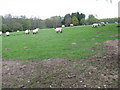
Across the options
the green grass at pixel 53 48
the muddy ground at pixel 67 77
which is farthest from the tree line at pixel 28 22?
the muddy ground at pixel 67 77

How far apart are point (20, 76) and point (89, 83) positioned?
4700 millimetres

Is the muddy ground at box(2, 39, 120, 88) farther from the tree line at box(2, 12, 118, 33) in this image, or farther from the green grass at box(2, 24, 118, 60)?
the tree line at box(2, 12, 118, 33)

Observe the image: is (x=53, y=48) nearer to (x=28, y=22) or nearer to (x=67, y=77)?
(x=67, y=77)

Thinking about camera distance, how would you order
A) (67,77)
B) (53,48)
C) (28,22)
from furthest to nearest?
(28,22)
(53,48)
(67,77)

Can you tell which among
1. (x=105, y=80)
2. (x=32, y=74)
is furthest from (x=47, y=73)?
(x=105, y=80)

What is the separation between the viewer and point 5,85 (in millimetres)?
7551

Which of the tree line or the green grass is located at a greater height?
the tree line

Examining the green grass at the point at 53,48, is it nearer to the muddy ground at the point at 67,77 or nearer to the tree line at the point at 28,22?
the muddy ground at the point at 67,77

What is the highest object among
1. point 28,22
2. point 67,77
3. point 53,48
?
point 28,22

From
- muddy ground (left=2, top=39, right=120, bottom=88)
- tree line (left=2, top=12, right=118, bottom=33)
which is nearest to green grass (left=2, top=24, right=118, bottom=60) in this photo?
muddy ground (left=2, top=39, right=120, bottom=88)

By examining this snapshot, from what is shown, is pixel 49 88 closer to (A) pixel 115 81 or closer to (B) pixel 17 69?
(A) pixel 115 81

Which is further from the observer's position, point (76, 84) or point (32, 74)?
point (32, 74)

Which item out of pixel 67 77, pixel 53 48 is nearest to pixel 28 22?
pixel 53 48

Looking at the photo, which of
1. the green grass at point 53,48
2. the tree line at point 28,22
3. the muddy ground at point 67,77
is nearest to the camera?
the muddy ground at point 67,77
